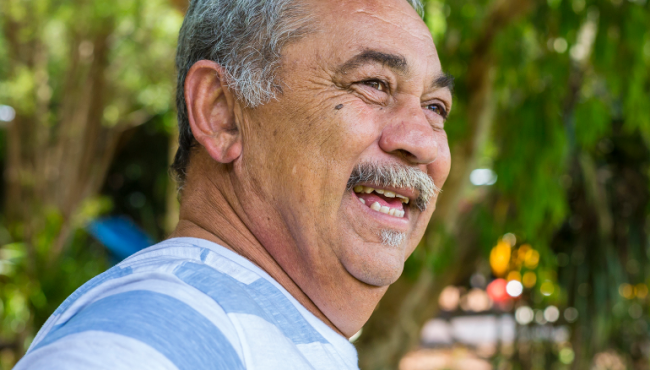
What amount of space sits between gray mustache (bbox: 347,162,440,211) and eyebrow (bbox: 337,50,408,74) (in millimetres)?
230

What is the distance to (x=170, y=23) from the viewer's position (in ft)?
21.4

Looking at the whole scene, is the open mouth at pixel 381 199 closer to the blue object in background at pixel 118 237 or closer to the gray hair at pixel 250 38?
the gray hair at pixel 250 38

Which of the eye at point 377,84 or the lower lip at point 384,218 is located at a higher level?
the eye at point 377,84

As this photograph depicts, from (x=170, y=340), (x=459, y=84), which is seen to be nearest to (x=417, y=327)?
(x=459, y=84)

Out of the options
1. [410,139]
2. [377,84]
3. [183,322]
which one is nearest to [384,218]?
[410,139]

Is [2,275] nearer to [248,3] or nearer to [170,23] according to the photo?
[170,23]

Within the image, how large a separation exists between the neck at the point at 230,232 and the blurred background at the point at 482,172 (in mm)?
1705

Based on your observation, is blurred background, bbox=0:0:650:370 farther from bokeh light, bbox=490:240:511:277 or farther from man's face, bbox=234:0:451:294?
man's face, bbox=234:0:451:294

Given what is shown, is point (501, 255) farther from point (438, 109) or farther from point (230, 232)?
point (230, 232)

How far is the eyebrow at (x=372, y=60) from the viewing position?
1343mm

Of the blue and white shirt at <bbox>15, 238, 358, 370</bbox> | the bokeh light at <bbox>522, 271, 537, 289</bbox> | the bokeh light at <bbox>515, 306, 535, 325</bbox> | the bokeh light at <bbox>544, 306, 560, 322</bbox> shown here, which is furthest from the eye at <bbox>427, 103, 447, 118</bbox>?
the bokeh light at <bbox>544, 306, 560, 322</bbox>

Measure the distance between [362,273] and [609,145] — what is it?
4904 millimetres

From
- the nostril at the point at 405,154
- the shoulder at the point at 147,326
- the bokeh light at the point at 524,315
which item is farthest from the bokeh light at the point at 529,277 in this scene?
the shoulder at the point at 147,326

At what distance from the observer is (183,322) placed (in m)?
0.84
